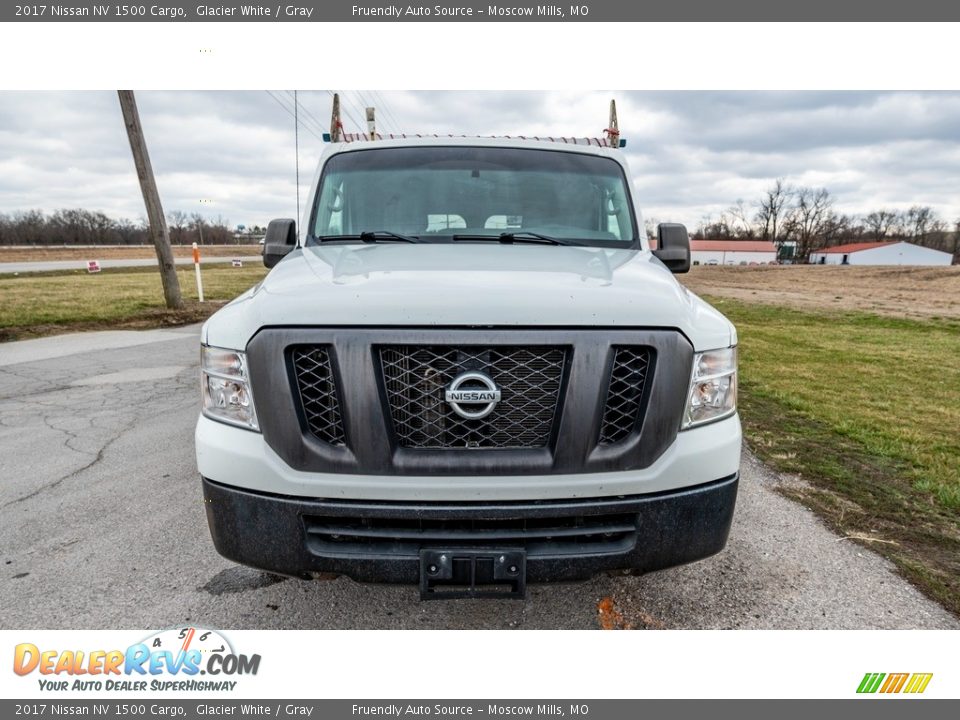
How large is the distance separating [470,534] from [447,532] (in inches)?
3.1

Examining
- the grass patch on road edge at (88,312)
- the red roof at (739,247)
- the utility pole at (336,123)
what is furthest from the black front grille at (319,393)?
the red roof at (739,247)

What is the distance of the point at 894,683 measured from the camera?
2.13 metres

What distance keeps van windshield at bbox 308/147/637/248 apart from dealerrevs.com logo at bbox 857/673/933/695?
220 centimetres

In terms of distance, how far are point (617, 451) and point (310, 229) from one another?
2233 mm

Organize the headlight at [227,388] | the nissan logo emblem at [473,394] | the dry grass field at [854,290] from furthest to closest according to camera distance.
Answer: the dry grass field at [854,290] → the headlight at [227,388] → the nissan logo emblem at [473,394]

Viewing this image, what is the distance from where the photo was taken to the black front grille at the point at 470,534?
192 cm

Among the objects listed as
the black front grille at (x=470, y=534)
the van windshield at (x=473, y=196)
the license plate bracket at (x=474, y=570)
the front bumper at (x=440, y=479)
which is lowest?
the license plate bracket at (x=474, y=570)

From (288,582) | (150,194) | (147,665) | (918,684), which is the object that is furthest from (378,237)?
(150,194)

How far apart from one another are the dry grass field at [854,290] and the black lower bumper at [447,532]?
61.6 ft

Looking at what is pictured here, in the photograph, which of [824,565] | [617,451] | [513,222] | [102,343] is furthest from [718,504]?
[102,343]

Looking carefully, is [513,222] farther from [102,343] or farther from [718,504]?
[102,343]

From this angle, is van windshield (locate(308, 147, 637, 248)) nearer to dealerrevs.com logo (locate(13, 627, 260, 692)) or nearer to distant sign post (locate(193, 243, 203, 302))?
dealerrevs.com logo (locate(13, 627, 260, 692))

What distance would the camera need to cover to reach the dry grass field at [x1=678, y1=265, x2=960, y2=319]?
1988 cm

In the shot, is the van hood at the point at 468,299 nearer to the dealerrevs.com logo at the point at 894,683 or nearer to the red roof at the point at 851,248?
the dealerrevs.com logo at the point at 894,683
